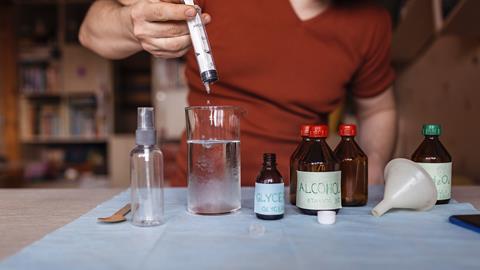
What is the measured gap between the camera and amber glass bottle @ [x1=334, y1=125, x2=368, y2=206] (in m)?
0.77

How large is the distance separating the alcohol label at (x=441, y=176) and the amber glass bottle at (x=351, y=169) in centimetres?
10

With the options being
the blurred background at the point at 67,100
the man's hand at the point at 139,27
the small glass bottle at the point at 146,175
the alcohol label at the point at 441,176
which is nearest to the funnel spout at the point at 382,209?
the alcohol label at the point at 441,176

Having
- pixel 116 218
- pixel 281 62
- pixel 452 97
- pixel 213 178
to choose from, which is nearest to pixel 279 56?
pixel 281 62

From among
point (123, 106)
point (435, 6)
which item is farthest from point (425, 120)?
point (123, 106)

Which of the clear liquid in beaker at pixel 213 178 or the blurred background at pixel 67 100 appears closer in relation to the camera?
the clear liquid in beaker at pixel 213 178

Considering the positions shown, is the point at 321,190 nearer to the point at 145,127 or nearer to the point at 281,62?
the point at 145,127

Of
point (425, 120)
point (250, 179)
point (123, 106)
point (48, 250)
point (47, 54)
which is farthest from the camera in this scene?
point (123, 106)

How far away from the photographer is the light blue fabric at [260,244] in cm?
48

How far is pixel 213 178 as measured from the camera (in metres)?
0.74

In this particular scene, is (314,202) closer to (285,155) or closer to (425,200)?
(425,200)

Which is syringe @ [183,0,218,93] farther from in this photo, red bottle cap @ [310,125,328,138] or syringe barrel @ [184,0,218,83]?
red bottle cap @ [310,125,328,138]

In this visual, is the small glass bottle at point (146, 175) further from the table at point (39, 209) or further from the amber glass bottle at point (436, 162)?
the amber glass bottle at point (436, 162)

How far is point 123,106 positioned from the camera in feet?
13.9

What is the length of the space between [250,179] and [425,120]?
1.51 metres
